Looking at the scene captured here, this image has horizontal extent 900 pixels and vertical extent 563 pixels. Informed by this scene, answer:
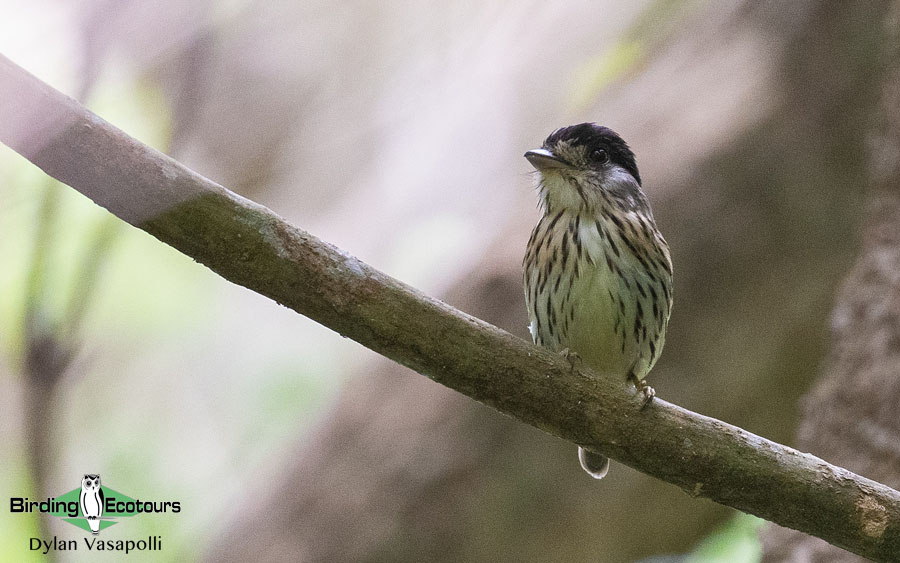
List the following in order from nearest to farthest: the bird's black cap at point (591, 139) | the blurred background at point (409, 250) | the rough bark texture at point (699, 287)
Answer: the blurred background at point (409, 250) → the bird's black cap at point (591, 139) → the rough bark texture at point (699, 287)

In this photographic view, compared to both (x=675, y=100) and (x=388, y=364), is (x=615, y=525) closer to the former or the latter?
(x=388, y=364)

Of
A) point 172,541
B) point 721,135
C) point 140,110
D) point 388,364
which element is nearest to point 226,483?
point 172,541

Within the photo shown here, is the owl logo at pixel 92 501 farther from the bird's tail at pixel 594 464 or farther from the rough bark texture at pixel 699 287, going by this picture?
the bird's tail at pixel 594 464

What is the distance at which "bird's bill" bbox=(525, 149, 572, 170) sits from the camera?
8.79ft

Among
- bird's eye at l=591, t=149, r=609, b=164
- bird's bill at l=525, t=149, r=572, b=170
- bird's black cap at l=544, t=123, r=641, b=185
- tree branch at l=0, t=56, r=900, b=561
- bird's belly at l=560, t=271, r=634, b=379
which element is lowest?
tree branch at l=0, t=56, r=900, b=561

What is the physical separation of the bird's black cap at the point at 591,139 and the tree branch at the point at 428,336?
99 centimetres

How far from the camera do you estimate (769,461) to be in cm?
201

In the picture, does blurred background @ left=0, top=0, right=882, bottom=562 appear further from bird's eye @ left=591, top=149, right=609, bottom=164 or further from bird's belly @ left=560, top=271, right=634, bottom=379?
bird's belly @ left=560, top=271, right=634, bottom=379

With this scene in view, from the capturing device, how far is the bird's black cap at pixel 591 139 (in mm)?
2797

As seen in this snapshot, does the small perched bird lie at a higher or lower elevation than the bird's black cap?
lower

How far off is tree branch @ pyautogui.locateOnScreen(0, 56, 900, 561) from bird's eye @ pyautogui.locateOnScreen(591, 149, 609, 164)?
982mm

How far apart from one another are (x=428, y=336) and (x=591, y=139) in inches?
46.6

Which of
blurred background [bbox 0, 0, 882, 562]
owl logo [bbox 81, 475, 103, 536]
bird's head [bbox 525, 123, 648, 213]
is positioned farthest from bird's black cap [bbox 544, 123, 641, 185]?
owl logo [bbox 81, 475, 103, 536]

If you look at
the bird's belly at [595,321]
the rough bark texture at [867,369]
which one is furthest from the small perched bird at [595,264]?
the rough bark texture at [867,369]
